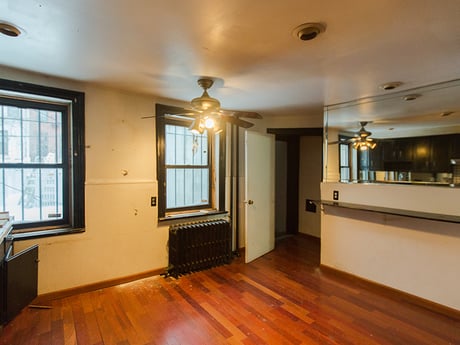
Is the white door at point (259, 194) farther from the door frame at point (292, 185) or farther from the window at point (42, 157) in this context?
the window at point (42, 157)

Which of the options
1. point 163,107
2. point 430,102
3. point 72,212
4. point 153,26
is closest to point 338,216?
point 430,102

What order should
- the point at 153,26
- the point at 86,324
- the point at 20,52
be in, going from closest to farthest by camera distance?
the point at 153,26, the point at 20,52, the point at 86,324

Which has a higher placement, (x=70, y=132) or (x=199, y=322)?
(x=70, y=132)

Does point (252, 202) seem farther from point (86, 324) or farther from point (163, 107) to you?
point (86, 324)

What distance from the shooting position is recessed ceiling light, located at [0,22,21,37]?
1521mm

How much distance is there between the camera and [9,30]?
156 centimetres

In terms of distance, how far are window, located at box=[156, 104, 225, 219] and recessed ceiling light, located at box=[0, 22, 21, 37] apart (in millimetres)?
1632

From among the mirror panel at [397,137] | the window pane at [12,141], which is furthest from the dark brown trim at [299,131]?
the window pane at [12,141]

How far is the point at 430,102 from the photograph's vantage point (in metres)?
2.62

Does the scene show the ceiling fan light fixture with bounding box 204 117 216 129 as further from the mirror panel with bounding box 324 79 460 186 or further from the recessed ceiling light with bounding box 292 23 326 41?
the mirror panel with bounding box 324 79 460 186

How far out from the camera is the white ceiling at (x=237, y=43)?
1.33 meters

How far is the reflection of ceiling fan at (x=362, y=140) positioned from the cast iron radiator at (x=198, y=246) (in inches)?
80.6

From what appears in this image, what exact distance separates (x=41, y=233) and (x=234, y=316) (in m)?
2.11

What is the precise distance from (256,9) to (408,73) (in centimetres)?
171
